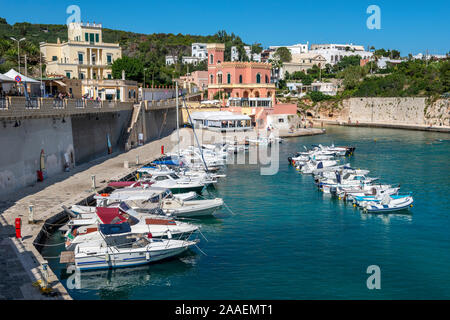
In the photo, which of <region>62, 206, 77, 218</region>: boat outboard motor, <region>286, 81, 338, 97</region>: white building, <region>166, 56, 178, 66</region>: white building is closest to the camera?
<region>62, 206, 77, 218</region>: boat outboard motor

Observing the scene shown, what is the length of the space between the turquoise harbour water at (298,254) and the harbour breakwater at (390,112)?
5076 centimetres

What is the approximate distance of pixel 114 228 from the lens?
699 inches

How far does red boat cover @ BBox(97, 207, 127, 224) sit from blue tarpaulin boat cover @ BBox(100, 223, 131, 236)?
130 centimetres

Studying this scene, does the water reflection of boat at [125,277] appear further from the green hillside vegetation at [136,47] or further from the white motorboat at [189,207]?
the green hillside vegetation at [136,47]

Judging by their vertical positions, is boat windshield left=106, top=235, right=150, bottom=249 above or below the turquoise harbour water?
above

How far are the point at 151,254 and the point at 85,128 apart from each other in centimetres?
2009

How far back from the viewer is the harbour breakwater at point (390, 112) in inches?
3049

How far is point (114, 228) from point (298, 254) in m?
7.86

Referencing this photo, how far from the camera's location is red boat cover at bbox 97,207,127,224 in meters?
19.4

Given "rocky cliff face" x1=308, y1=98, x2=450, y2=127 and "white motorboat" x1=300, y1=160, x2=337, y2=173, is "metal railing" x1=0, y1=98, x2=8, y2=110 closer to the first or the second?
"white motorboat" x1=300, y1=160, x2=337, y2=173

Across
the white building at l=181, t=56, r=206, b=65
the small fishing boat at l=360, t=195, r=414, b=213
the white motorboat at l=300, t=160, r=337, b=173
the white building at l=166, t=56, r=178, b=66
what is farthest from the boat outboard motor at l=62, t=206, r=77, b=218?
the white building at l=166, t=56, r=178, b=66

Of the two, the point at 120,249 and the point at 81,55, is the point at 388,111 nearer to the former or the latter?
the point at 81,55

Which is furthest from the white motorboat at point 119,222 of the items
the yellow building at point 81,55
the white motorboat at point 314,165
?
the yellow building at point 81,55

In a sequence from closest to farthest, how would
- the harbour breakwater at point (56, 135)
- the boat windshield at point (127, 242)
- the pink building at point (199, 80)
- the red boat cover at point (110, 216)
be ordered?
1. the boat windshield at point (127, 242)
2. the red boat cover at point (110, 216)
3. the harbour breakwater at point (56, 135)
4. the pink building at point (199, 80)
